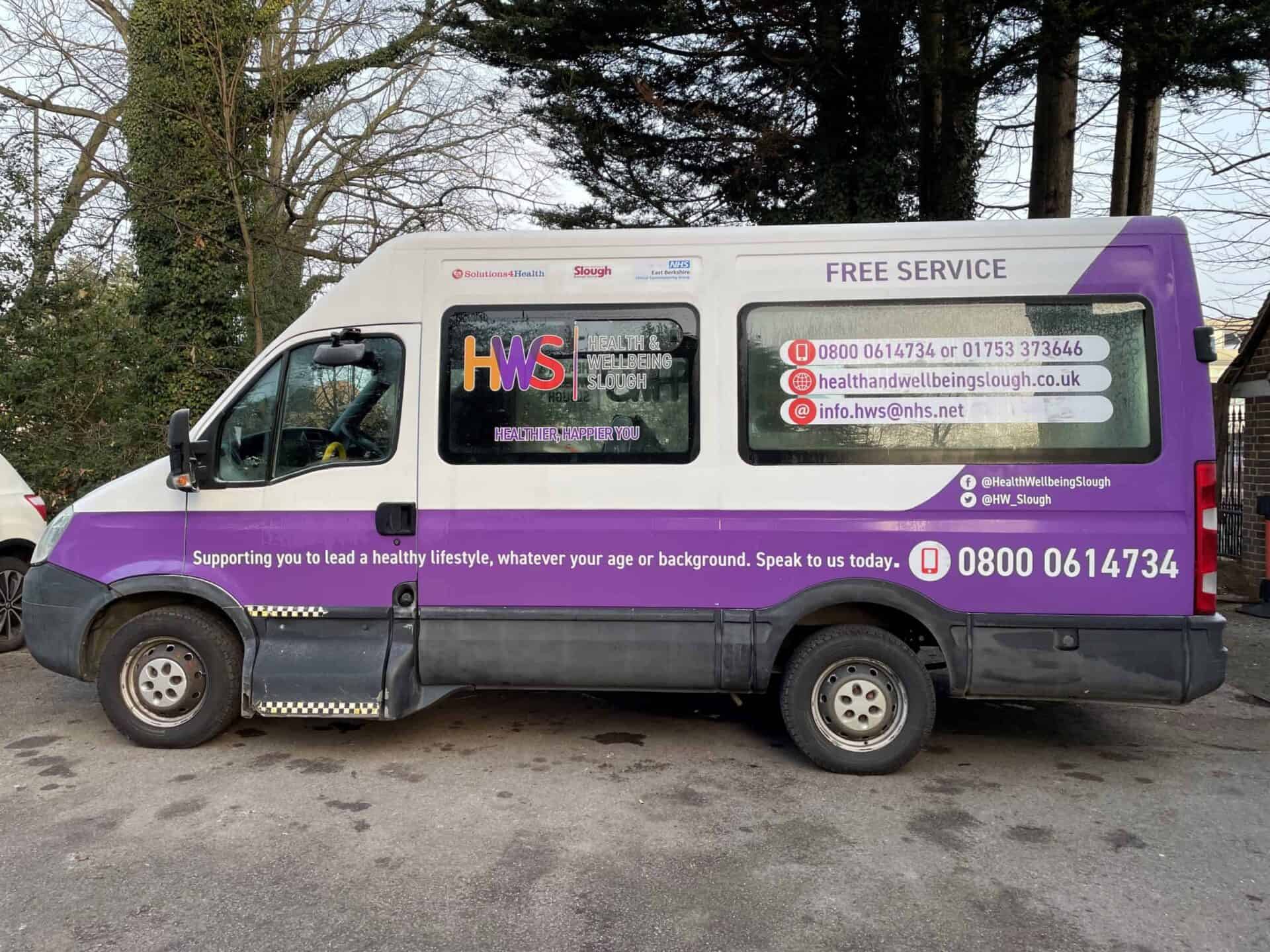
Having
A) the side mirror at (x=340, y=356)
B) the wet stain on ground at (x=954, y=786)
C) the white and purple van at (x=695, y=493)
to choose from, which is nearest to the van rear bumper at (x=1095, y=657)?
the white and purple van at (x=695, y=493)

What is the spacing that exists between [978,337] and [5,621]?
7.70m

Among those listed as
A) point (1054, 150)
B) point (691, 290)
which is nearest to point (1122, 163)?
point (1054, 150)

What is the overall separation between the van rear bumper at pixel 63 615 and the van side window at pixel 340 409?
1248 mm

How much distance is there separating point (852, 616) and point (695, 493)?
1066 millimetres

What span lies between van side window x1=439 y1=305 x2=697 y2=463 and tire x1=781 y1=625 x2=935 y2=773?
124 cm

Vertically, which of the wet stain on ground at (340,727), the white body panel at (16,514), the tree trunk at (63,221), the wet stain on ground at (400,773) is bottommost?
the wet stain on ground at (400,773)

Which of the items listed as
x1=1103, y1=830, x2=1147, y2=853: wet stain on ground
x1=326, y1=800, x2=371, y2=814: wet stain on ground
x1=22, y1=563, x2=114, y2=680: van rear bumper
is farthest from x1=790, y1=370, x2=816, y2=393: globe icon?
x1=22, y1=563, x2=114, y2=680: van rear bumper

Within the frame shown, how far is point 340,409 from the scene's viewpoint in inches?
191

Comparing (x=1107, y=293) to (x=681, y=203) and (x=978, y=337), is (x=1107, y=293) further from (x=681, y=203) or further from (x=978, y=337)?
(x=681, y=203)

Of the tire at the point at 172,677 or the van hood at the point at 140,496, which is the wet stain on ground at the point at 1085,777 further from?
the van hood at the point at 140,496

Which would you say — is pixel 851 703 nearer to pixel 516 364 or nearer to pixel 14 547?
pixel 516 364

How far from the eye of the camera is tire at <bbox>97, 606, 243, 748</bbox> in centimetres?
488

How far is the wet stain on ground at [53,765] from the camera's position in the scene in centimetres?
467

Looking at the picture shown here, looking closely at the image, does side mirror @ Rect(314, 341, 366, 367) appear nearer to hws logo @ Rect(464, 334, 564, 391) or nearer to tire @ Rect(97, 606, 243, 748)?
hws logo @ Rect(464, 334, 564, 391)
